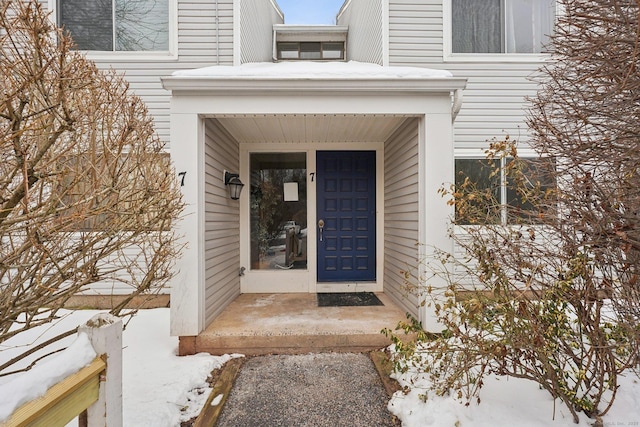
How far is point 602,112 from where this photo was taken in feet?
6.18

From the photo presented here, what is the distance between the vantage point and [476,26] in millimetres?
5219

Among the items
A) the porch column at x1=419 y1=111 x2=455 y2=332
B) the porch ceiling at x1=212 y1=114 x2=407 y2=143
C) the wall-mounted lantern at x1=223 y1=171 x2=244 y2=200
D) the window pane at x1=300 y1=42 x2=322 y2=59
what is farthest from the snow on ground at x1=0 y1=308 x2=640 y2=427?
the window pane at x1=300 y1=42 x2=322 y2=59

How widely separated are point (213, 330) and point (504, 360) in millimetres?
2624

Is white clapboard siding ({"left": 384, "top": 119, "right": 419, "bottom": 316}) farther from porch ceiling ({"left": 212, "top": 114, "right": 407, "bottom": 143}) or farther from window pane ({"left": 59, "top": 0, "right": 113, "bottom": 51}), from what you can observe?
window pane ({"left": 59, "top": 0, "right": 113, "bottom": 51})

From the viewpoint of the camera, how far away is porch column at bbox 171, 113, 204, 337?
3.12 metres

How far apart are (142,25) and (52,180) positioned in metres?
4.44

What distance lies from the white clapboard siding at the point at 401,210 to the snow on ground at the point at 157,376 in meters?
2.19

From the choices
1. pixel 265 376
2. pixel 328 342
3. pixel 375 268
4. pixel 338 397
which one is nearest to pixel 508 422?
pixel 338 397

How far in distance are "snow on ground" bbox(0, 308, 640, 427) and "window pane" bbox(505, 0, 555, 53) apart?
4982mm

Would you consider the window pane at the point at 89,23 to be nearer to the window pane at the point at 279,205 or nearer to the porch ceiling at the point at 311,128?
the porch ceiling at the point at 311,128

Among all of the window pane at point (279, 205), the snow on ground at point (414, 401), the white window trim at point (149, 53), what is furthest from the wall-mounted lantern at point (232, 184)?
the white window trim at point (149, 53)

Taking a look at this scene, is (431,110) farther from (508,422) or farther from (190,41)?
(190,41)

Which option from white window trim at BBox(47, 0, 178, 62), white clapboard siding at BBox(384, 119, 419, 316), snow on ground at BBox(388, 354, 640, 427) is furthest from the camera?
white window trim at BBox(47, 0, 178, 62)

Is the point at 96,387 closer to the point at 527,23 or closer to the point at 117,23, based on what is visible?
the point at 117,23
